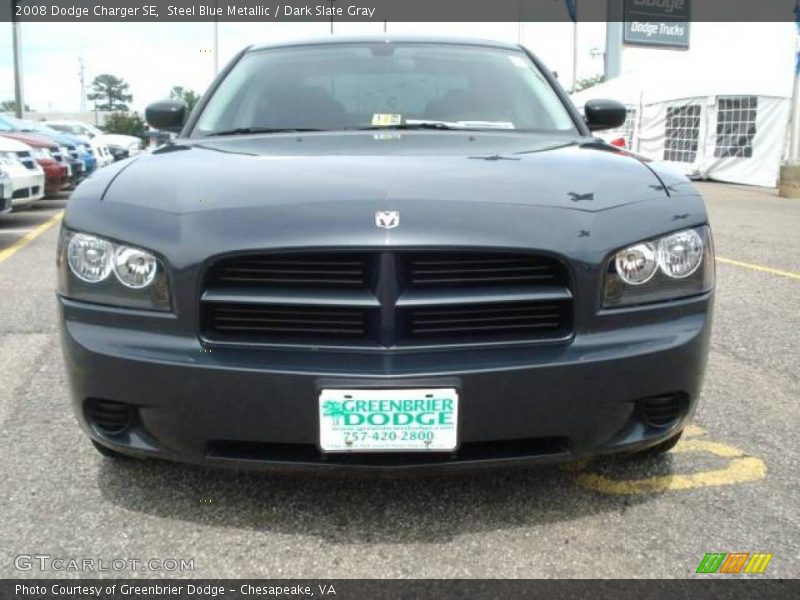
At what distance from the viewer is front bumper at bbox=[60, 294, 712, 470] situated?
199 cm

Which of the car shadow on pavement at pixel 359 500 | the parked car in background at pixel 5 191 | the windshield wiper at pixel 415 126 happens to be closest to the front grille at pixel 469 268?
the car shadow on pavement at pixel 359 500

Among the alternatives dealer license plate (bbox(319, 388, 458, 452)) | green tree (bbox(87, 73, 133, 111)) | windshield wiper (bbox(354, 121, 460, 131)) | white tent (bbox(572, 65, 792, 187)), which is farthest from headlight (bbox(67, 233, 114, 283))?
green tree (bbox(87, 73, 133, 111))

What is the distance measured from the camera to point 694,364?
86.7 inches

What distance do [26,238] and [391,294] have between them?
7.77m

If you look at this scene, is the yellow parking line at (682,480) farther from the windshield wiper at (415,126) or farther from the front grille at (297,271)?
the windshield wiper at (415,126)

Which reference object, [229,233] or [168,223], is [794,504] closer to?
[229,233]

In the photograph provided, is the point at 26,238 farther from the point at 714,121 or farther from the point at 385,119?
the point at 714,121

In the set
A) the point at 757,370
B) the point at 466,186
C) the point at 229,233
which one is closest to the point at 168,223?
the point at 229,233

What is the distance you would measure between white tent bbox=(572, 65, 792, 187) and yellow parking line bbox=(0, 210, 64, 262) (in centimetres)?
1257

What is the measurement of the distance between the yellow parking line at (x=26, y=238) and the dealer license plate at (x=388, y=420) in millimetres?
6209

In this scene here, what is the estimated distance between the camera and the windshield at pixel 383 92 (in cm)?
324

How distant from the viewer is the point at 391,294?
6.65 feet
